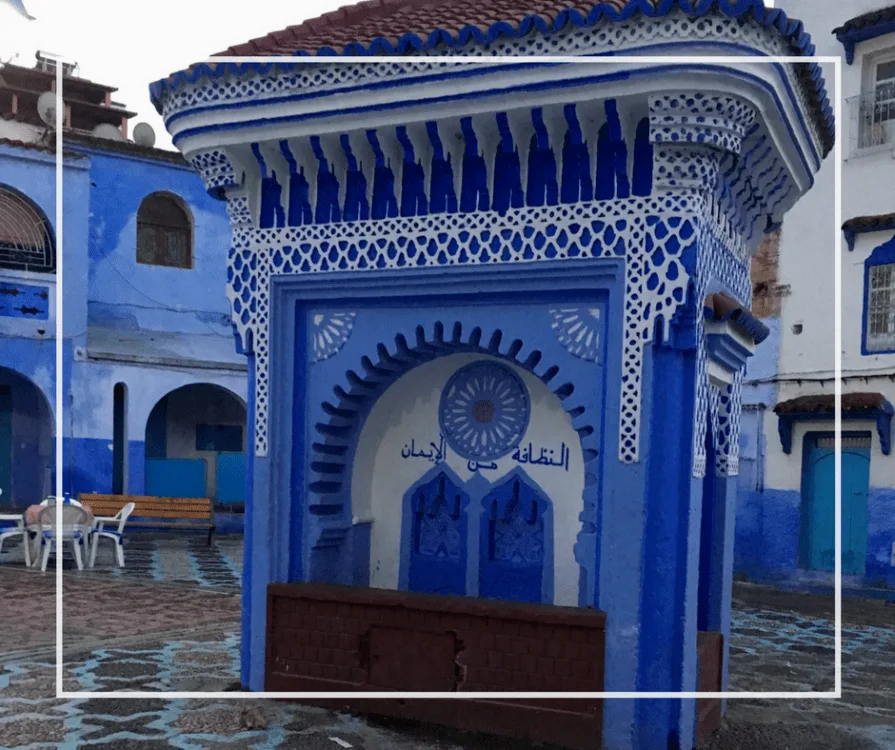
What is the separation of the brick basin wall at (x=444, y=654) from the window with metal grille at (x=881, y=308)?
8.12 metres

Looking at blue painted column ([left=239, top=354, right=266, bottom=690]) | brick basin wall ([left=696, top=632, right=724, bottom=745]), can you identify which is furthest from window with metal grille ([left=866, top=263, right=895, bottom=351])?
blue painted column ([left=239, top=354, right=266, bottom=690])

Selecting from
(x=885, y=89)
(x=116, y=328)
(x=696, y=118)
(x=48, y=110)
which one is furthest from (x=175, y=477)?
(x=696, y=118)

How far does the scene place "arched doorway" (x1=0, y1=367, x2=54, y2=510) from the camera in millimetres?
16344

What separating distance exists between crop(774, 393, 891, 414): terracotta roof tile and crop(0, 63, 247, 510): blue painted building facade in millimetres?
8514

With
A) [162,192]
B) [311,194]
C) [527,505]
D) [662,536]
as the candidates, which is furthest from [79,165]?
[662,536]

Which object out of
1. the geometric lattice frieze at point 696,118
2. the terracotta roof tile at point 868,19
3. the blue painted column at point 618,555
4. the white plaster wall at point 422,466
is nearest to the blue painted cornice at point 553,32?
the geometric lattice frieze at point 696,118

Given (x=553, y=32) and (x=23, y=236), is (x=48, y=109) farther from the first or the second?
(x=553, y=32)

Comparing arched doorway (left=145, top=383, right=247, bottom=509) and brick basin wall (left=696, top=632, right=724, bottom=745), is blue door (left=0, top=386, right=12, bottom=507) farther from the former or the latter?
brick basin wall (left=696, top=632, right=724, bottom=745)

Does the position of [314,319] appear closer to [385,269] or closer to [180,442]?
[385,269]

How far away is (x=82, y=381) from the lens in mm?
15125

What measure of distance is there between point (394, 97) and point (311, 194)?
951mm

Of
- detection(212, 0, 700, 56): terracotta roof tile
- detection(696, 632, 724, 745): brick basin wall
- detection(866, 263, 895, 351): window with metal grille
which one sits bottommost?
detection(696, 632, 724, 745): brick basin wall

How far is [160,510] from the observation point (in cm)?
1418

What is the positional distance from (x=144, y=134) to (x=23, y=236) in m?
5.36
